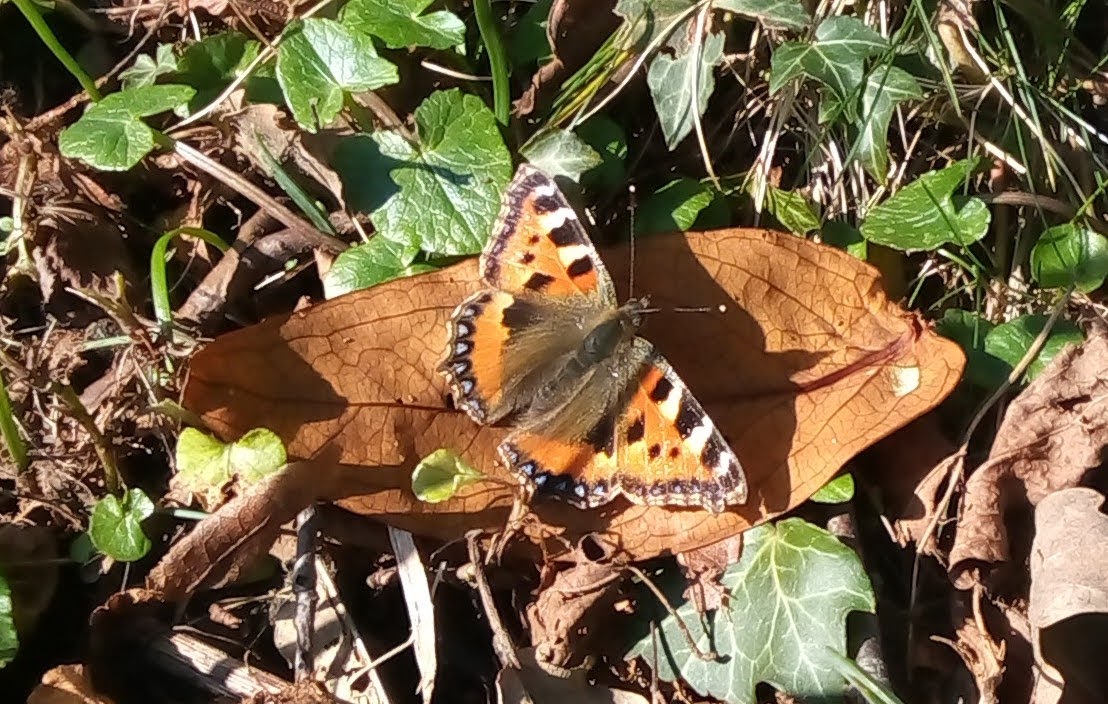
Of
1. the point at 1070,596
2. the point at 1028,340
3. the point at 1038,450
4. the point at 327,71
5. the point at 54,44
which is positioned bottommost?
the point at 1070,596

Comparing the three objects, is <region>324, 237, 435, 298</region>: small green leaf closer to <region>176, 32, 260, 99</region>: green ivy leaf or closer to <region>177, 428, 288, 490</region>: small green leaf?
<region>177, 428, 288, 490</region>: small green leaf

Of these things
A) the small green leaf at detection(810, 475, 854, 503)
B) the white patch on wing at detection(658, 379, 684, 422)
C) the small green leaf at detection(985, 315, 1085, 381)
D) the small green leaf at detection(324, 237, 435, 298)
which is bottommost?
the small green leaf at detection(810, 475, 854, 503)

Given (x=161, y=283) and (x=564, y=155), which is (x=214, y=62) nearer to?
(x=161, y=283)

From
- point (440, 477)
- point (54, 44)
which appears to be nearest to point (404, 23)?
point (54, 44)

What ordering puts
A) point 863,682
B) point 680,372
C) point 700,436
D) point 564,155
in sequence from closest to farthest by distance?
point 863,682, point 700,436, point 680,372, point 564,155

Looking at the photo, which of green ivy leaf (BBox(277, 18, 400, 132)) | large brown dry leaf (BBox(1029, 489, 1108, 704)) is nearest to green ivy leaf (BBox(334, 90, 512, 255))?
green ivy leaf (BBox(277, 18, 400, 132))

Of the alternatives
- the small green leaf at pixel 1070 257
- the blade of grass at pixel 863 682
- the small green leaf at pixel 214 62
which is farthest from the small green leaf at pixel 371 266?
the small green leaf at pixel 1070 257
